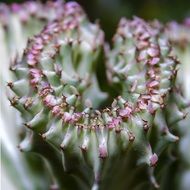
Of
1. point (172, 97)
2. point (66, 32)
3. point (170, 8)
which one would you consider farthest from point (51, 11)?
point (170, 8)

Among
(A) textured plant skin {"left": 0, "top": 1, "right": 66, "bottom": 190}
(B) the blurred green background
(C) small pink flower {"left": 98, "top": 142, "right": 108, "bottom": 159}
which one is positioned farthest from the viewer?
(B) the blurred green background

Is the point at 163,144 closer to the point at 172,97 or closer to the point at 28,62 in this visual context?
the point at 172,97

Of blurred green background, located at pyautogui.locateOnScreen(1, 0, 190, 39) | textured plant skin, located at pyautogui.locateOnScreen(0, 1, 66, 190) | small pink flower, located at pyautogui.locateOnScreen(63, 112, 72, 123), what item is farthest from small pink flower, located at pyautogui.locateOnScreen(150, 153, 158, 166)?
blurred green background, located at pyautogui.locateOnScreen(1, 0, 190, 39)

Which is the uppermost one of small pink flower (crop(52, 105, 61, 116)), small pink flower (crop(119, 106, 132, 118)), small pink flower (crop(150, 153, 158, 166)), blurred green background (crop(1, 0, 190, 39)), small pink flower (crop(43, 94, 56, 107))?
small pink flower (crop(43, 94, 56, 107))

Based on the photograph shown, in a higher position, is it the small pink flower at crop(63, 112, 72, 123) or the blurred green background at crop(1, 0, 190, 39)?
the small pink flower at crop(63, 112, 72, 123)

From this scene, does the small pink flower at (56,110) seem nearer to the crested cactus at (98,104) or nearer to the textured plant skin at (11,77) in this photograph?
the crested cactus at (98,104)

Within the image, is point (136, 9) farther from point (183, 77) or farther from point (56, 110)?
point (56, 110)

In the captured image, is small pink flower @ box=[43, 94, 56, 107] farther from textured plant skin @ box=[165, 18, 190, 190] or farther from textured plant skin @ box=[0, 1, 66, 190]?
textured plant skin @ box=[165, 18, 190, 190]

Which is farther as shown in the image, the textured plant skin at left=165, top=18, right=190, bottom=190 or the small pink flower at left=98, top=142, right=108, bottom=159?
the textured plant skin at left=165, top=18, right=190, bottom=190
